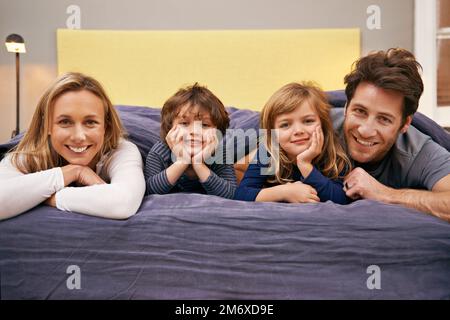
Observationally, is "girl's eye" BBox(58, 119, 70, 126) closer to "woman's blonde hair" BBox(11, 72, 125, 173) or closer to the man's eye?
"woman's blonde hair" BBox(11, 72, 125, 173)

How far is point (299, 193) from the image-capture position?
34.9 inches

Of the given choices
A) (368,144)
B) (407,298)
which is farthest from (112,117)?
(407,298)

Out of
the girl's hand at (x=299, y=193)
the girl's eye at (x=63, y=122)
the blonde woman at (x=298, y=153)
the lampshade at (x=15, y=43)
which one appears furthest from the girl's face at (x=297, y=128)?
the lampshade at (x=15, y=43)

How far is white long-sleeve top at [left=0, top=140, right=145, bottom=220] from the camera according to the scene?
757mm

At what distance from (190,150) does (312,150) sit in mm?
277

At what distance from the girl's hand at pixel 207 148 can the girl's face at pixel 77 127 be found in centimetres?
22

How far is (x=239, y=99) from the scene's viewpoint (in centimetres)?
234

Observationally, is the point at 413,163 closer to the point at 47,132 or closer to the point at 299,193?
the point at 299,193

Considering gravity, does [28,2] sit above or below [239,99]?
above

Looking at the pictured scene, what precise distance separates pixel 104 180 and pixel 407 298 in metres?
0.67

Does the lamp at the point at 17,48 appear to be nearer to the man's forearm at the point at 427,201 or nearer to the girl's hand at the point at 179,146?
the girl's hand at the point at 179,146

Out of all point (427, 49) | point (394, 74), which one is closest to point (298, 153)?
point (394, 74)
